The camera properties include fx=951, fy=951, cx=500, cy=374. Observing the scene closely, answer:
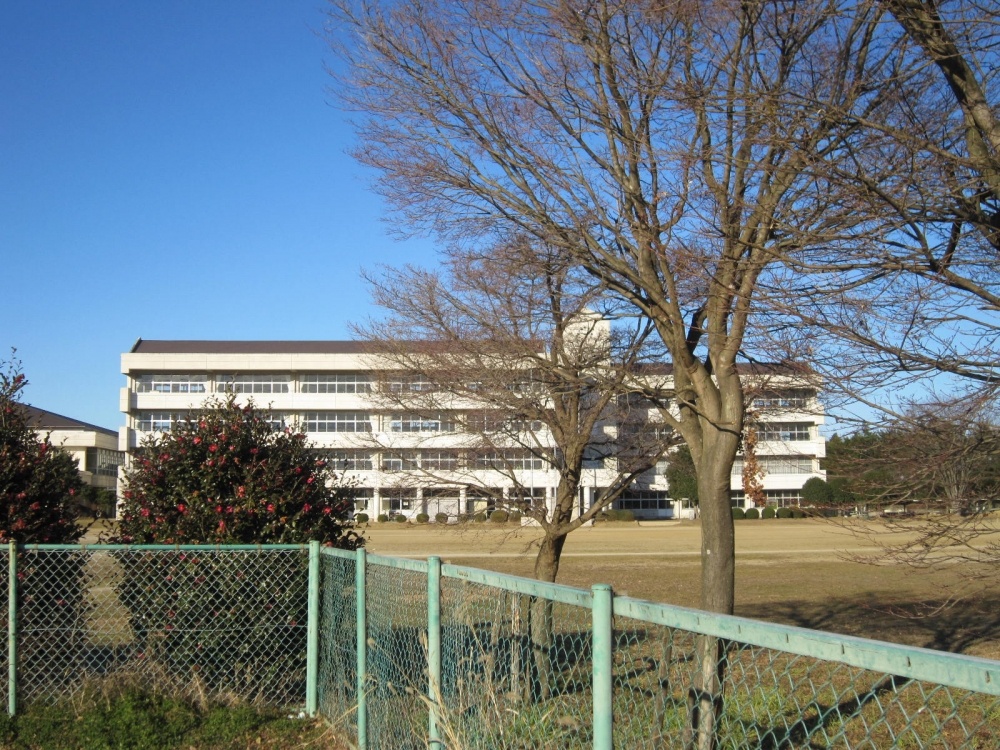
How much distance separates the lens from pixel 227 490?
333 inches

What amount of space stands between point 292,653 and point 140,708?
1.20 meters

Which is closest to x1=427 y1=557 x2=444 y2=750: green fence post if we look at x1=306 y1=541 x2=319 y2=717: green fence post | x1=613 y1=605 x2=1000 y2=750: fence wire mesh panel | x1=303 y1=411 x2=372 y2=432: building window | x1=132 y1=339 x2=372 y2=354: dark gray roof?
x1=613 y1=605 x2=1000 y2=750: fence wire mesh panel

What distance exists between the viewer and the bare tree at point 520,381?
33.2 feet

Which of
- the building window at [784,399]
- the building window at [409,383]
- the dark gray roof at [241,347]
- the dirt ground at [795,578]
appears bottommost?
the dirt ground at [795,578]

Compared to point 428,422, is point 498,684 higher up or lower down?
lower down

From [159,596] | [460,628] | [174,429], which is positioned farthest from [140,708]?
[460,628]

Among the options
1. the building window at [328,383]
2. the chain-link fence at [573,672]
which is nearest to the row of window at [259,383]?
the building window at [328,383]

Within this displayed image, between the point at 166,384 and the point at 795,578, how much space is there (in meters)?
51.3

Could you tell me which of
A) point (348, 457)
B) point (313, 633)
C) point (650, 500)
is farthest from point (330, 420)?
point (313, 633)

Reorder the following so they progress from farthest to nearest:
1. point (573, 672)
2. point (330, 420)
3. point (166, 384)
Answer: point (166, 384) < point (330, 420) < point (573, 672)

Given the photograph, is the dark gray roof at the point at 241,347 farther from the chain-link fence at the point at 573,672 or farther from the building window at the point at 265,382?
the chain-link fence at the point at 573,672

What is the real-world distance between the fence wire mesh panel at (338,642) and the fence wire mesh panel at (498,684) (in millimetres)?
1962

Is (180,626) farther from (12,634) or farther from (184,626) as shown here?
(12,634)

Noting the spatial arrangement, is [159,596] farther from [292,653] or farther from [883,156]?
[883,156]
